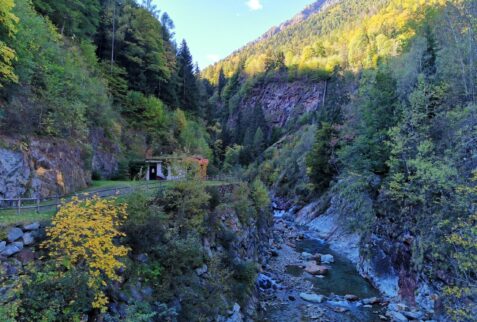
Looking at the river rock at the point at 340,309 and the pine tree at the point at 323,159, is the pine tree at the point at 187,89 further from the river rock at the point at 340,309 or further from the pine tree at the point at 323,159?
the river rock at the point at 340,309

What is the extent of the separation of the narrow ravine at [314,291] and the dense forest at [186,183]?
1.38 metres

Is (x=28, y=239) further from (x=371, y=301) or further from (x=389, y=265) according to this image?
(x=389, y=265)

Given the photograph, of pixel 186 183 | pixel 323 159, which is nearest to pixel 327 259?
pixel 186 183

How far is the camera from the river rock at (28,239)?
8.83 m

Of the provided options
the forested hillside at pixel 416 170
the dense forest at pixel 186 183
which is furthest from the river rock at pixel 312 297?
the forested hillside at pixel 416 170

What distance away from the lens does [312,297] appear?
17.8 m

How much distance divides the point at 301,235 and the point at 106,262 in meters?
28.5

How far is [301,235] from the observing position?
3450cm

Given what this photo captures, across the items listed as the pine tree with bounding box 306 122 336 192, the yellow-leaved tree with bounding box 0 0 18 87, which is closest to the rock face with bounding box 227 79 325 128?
the pine tree with bounding box 306 122 336 192

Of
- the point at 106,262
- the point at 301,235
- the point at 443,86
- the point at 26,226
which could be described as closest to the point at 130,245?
the point at 106,262

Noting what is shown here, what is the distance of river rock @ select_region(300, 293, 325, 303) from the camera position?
57.4 ft

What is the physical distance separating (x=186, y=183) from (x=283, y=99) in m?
92.2

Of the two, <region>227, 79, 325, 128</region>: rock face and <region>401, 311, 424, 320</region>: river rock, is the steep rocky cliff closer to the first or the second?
<region>227, 79, 325, 128</region>: rock face

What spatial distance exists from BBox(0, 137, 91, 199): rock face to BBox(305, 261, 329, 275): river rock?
1653cm
